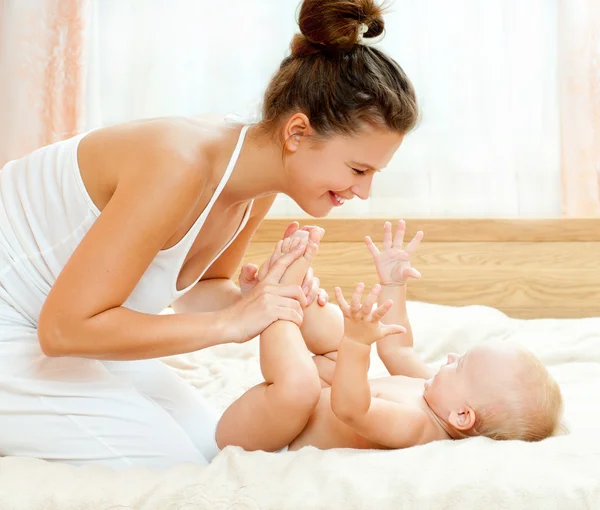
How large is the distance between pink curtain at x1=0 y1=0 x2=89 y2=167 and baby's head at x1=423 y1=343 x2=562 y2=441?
6.43 ft

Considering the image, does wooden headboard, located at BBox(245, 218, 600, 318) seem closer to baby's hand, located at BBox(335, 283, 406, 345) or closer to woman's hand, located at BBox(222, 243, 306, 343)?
woman's hand, located at BBox(222, 243, 306, 343)

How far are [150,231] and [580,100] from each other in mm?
1963

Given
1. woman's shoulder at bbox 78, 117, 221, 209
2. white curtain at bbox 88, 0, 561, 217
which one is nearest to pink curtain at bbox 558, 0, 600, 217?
white curtain at bbox 88, 0, 561, 217

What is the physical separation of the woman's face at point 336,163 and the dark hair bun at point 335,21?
150mm

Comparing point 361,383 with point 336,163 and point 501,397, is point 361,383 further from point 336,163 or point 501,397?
point 336,163

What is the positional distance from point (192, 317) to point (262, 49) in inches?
71.4

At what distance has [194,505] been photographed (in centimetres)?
104

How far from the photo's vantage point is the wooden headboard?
2.65 m

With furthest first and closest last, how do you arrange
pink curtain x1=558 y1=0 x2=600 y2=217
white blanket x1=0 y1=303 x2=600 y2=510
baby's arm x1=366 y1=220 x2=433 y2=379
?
1. pink curtain x1=558 y1=0 x2=600 y2=217
2. baby's arm x1=366 y1=220 x2=433 y2=379
3. white blanket x1=0 y1=303 x2=600 y2=510

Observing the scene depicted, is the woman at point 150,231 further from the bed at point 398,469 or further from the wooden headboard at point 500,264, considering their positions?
the wooden headboard at point 500,264

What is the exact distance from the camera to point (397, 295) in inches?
61.3

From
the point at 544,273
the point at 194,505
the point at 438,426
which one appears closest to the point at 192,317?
the point at 194,505

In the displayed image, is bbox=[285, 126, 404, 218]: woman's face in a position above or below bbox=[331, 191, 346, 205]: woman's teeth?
above

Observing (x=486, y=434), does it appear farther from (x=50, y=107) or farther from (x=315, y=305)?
(x=50, y=107)
